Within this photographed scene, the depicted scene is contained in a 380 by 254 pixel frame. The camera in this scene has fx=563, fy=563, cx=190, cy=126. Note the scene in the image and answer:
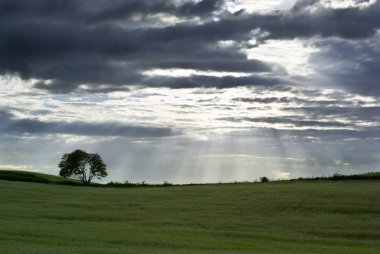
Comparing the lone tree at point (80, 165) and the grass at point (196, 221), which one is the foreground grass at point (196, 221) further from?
the lone tree at point (80, 165)

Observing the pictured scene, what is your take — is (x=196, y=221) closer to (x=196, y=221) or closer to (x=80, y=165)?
(x=196, y=221)

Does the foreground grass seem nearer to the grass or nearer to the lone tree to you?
the grass

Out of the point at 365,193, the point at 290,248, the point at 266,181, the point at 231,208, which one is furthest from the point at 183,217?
the point at 266,181

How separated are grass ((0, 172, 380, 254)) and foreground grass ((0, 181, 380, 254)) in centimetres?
4

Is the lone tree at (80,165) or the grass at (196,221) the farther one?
the lone tree at (80,165)

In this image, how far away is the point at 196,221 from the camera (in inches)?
1196

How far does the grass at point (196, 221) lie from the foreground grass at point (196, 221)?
0.12ft

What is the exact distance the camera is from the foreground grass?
21.2 m

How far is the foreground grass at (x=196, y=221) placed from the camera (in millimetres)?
21188

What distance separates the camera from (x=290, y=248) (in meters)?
22.0

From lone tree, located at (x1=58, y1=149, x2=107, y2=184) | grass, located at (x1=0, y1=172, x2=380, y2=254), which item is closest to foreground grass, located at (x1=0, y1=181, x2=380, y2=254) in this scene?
grass, located at (x1=0, y1=172, x2=380, y2=254)

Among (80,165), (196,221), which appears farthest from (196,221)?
(80,165)

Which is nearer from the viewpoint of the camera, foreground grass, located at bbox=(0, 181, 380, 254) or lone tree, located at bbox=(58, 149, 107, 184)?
foreground grass, located at bbox=(0, 181, 380, 254)

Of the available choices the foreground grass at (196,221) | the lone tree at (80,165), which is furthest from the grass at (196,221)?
the lone tree at (80,165)
